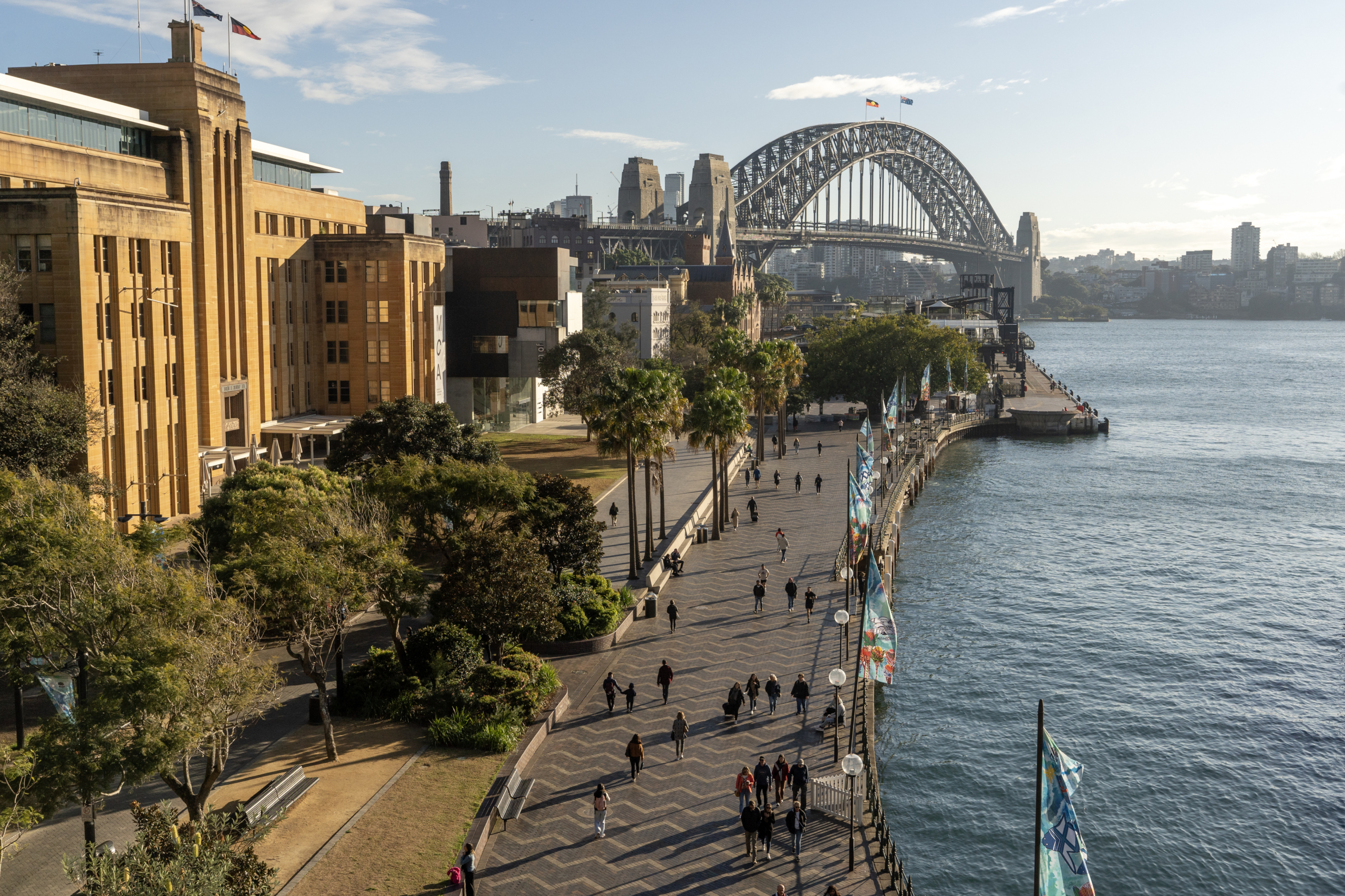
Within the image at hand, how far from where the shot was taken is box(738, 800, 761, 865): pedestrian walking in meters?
26.6

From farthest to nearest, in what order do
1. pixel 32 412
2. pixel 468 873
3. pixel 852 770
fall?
→ pixel 32 412 → pixel 852 770 → pixel 468 873

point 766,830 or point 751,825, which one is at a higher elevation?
point 751,825

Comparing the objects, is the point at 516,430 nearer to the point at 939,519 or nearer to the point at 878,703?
the point at 939,519

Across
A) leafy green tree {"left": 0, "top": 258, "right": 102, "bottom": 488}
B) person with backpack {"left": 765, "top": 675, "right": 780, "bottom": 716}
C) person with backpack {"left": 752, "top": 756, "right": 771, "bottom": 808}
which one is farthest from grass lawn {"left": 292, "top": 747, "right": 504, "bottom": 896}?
leafy green tree {"left": 0, "top": 258, "right": 102, "bottom": 488}

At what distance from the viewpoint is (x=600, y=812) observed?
2788 centimetres

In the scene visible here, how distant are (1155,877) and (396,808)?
21.6 metres

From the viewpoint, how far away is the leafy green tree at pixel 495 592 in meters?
35.9

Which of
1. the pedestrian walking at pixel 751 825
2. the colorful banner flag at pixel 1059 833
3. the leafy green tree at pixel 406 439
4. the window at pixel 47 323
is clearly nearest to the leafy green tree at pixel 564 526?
the leafy green tree at pixel 406 439

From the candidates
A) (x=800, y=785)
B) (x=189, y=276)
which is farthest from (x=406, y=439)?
(x=800, y=785)

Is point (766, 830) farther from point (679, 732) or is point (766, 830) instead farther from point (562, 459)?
point (562, 459)

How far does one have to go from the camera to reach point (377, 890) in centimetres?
2489

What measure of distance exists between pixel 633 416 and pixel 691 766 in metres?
23.0

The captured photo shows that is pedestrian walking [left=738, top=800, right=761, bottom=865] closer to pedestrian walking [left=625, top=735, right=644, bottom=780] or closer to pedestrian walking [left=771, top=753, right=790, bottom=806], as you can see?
pedestrian walking [left=771, top=753, right=790, bottom=806]

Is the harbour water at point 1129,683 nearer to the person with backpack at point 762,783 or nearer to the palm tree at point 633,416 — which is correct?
the person with backpack at point 762,783
